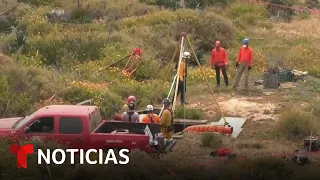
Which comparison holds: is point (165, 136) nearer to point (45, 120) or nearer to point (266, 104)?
point (45, 120)

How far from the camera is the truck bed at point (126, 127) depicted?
13867mm

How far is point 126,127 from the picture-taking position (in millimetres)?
→ 14016

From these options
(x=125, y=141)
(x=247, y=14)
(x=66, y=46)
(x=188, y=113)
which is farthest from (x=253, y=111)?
(x=247, y=14)

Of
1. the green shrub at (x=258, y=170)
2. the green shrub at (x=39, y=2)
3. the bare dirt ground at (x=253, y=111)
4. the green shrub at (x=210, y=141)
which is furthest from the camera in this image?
the green shrub at (x=39, y=2)

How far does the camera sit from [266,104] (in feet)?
61.7

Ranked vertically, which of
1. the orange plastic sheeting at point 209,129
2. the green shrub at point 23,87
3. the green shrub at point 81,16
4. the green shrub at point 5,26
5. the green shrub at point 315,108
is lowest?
the orange plastic sheeting at point 209,129

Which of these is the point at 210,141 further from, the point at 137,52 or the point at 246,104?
the point at 137,52

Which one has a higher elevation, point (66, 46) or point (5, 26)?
point (5, 26)

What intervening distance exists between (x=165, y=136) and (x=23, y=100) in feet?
16.3

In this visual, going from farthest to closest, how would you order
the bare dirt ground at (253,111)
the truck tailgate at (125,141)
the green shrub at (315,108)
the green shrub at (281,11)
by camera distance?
1. the green shrub at (281,11)
2. the green shrub at (315,108)
3. the bare dirt ground at (253,111)
4. the truck tailgate at (125,141)

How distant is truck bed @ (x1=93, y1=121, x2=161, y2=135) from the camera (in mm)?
13867

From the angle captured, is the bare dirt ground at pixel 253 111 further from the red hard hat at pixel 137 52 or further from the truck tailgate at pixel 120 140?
the red hard hat at pixel 137 52

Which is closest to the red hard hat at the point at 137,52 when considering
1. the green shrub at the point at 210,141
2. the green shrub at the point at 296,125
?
the green shrub at the point at 296,125

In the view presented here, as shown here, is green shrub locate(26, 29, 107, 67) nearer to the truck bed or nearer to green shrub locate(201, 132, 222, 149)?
the truck bed
